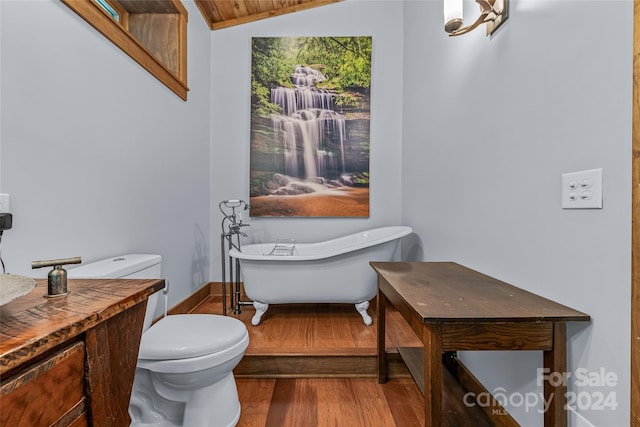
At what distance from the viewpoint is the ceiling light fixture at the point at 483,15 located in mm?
1260

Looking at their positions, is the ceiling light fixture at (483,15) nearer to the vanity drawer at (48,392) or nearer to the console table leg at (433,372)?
the console table leg at (433,372)

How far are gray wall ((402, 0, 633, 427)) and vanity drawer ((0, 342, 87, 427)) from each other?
125cm

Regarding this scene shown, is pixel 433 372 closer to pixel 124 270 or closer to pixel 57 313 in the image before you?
pixel 57 313

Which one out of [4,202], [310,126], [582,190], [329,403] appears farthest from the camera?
[310,126]

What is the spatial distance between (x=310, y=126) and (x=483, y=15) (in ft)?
5.95

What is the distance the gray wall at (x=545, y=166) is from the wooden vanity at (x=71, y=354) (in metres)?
1.22

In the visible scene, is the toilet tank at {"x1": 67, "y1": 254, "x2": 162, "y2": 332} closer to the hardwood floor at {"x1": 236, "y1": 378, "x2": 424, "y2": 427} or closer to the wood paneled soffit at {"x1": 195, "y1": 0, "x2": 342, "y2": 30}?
the hardwood floor at {"x1": 236, "y1": 378, "x2": 424, "y2": 427}

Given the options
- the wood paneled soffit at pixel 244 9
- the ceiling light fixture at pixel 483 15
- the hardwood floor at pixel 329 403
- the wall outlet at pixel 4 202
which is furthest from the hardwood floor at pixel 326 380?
the wood paneled soffit at pixel 244 9

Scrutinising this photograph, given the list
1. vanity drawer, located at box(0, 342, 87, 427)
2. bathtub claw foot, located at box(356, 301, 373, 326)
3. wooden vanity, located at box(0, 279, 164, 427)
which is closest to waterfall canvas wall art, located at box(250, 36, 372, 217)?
bathtub claw foot, located at box(356, 301, 373, 326)

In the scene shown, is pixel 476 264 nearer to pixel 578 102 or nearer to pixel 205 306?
pixel 578 102

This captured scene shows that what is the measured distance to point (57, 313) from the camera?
583mm

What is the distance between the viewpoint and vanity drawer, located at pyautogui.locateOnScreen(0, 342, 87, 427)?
0.44m

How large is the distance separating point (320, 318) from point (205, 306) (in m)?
1.03

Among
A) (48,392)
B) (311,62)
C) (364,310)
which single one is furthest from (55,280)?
(311,62)
